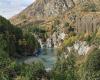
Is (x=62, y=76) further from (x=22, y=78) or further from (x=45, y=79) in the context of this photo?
(x=22, y=78)

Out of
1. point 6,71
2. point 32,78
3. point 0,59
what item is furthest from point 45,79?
point 0,59

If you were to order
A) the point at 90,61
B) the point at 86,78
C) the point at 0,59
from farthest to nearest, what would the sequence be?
1. the point at 0,59
2. the point at 90,61
3. the point at 86,78

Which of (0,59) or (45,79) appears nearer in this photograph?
(45,79)

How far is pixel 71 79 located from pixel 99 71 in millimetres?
7367

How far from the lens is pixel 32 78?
97.7m

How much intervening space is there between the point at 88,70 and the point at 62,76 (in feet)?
24.0

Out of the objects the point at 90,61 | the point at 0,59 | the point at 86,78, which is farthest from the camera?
the point at 0,59

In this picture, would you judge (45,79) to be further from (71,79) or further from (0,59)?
(0,59)

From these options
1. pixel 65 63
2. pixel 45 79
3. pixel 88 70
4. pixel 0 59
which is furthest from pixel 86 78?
pixel 0 59

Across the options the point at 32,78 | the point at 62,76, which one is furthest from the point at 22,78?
the point at 62,76

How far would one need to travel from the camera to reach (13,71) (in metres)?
104

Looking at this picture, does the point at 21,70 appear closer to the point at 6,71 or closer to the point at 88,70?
the point at 6,71

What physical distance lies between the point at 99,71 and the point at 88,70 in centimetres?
278

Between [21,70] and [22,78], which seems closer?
[22,78]
